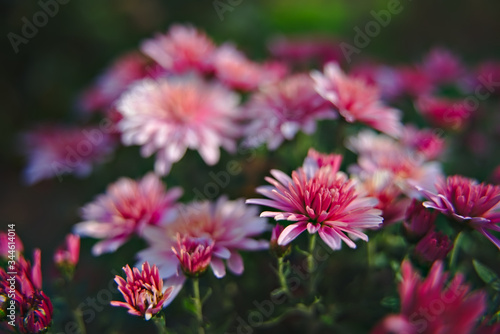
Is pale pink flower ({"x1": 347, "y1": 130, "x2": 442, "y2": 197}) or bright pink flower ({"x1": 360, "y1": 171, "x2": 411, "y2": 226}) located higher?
bright pink flower ({"x1": 360, "y1": 171, "x2": 411, "y2": 226})

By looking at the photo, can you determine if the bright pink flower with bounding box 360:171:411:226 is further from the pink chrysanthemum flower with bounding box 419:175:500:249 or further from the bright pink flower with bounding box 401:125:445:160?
the bright pink flower with bounding box 401:125:445:160

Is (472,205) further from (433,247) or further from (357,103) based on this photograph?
(357,103)

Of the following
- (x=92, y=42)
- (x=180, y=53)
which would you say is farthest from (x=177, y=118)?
(x=92, y=42)

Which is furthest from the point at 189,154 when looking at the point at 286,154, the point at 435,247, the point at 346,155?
the point at 435,247

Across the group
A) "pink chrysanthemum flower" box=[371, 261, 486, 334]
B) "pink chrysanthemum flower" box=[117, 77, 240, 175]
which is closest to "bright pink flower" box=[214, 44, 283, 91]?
"pink chrysanthemum flower" box=[117, 77, 240, 175]

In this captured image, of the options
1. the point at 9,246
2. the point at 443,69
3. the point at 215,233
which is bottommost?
the point at 443,69

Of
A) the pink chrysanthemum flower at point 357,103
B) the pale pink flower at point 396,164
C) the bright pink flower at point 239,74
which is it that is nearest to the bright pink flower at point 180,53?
the bright pink flower at point 239,74
